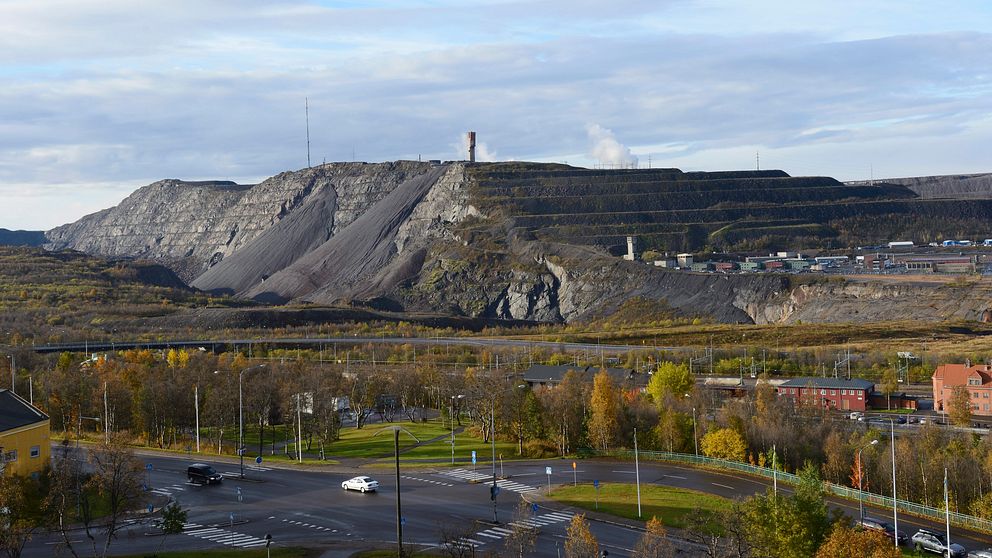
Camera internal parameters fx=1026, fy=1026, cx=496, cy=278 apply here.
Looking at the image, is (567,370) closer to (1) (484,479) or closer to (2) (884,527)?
(1) (484,479)

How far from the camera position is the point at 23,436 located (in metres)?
54.8

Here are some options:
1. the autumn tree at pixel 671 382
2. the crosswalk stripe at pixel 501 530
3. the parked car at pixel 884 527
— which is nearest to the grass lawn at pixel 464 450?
the autumn tree at pixel 671 382

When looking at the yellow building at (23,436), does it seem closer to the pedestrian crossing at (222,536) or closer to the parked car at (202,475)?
the parked car at (202,475)

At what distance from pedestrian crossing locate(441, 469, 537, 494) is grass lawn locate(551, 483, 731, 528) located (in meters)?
2.05

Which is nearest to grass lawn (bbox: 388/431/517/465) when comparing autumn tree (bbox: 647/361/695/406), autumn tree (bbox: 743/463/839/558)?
autumn tree (bbox: 647/361/695/406)

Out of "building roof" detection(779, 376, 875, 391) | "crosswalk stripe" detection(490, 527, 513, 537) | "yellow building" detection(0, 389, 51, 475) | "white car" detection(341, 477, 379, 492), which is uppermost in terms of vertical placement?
"yellow building" detection(0, 389, 51, 475)

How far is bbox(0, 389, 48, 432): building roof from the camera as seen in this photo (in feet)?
179

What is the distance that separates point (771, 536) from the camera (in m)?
36.9

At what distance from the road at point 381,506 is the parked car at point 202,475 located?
540 millimetres

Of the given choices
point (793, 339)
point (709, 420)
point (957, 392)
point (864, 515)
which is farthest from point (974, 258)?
point (864, 515)

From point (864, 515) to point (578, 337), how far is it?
274ft

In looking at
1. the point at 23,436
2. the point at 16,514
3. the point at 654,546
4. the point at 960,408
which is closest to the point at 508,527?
the point at 654,546

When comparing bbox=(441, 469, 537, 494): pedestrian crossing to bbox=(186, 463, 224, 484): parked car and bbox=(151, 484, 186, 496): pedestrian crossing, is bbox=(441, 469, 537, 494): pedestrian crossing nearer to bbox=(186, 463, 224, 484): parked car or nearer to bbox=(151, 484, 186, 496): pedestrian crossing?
bbox=(186, 463, 224, 484): parked car

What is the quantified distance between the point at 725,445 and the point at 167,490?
33.4m
